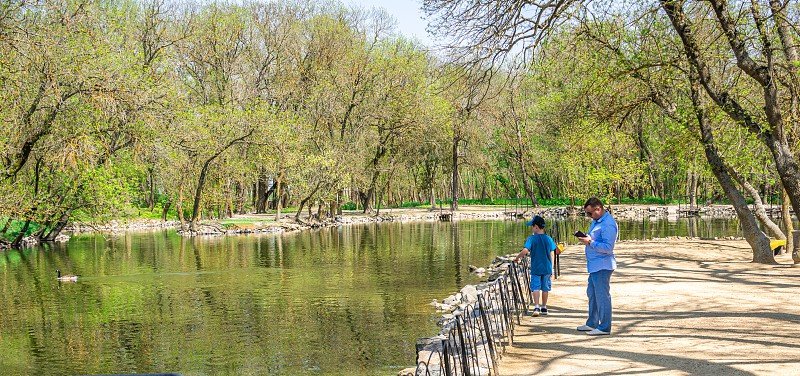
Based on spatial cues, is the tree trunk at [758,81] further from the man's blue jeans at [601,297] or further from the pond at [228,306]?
the pond at [228,306]

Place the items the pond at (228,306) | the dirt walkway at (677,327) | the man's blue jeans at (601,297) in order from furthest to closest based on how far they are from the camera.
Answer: the pond at (228,306) → the man's blue jeans at (601,297) → the dirt walkway at (677,327)

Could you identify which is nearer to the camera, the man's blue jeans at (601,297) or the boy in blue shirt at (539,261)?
the man's blue jeans at (601,297)

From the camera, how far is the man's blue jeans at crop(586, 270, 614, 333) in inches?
469

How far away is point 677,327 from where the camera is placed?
40.9ft

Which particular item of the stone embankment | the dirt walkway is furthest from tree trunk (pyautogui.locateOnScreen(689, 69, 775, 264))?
the stone embankment

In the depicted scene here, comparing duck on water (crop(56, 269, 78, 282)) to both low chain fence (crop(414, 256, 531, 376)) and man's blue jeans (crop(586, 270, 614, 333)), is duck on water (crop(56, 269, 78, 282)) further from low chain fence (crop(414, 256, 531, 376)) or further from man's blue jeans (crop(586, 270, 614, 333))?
man's blue jeans (crop(586, 270, 614, 333))

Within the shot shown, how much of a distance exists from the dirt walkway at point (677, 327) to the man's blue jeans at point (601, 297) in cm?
25

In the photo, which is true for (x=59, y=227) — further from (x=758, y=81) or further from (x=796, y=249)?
(x=758, y=81)

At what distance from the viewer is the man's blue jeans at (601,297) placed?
1192 centimetres

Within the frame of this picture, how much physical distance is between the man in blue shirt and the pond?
11.9 ft

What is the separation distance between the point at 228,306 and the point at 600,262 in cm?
1182

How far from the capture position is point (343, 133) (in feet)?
205

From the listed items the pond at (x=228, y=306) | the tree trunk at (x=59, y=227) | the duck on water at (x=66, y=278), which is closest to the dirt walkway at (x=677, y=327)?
the pond at (x=228, y=306)


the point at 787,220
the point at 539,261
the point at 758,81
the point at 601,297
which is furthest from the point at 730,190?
the point at 601,297
